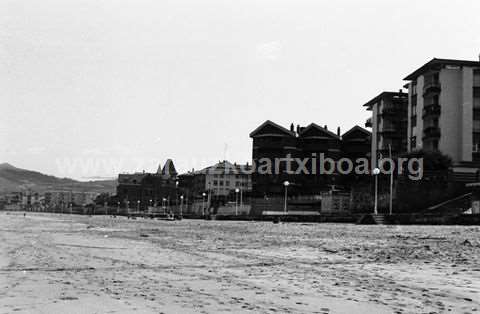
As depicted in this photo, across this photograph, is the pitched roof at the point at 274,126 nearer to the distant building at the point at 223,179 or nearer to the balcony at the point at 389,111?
the balcony at the point at 389,111

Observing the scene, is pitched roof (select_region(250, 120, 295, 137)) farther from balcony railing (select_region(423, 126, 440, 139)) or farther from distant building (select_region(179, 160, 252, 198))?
distant building (select_region(179, 160, 252, 198))

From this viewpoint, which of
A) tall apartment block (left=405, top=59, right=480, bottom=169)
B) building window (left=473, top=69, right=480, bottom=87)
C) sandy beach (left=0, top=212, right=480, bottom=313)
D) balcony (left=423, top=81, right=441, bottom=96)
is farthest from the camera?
balcony (left=423, top=81, right=441, bottom=96)

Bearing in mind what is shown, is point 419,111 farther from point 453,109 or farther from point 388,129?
point 388,129

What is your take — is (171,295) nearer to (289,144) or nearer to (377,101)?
(377,101)

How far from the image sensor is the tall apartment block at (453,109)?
7081 cm

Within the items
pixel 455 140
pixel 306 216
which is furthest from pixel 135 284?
pixel 455 140

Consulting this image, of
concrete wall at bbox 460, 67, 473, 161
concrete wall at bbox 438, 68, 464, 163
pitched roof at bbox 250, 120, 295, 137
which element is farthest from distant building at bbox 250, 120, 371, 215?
concrete wall at bbox 460, 67, 473, 161

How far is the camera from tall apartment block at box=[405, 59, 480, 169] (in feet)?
232

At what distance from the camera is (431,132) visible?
241 feet

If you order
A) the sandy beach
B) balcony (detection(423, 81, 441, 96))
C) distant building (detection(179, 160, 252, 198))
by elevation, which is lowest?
the sandy beach

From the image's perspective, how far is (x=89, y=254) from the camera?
17.3 m

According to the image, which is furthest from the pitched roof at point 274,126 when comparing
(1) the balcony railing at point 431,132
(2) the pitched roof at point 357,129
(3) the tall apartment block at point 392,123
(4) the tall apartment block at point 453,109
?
(1) the balcony railing at point 431,132

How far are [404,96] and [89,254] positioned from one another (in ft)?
266

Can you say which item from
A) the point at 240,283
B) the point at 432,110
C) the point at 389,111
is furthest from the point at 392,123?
the point at 240,283
